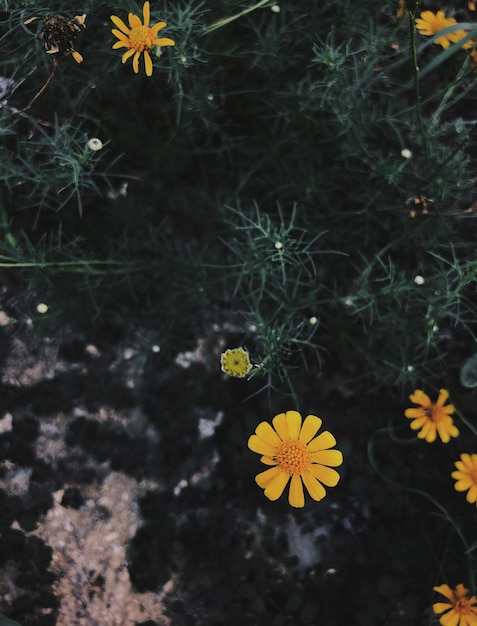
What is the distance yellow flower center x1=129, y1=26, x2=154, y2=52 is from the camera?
103cm

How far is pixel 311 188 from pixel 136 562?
0.94 metres

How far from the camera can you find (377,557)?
4.38ft

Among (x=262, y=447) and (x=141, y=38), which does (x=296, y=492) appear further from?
(x=141, y=38)

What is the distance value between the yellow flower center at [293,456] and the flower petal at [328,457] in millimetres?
14

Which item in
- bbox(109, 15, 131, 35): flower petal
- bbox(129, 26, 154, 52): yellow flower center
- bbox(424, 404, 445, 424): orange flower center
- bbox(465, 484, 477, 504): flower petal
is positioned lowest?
bbox(465, 484, 477, 504): flower petal

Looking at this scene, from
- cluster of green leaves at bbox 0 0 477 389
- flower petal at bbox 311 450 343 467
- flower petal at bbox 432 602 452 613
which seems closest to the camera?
flower petal at bbox 311 450 343 467

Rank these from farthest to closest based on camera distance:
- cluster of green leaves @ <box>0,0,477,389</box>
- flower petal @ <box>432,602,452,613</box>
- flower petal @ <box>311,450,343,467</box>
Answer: cluster of green leaves @ <box>0,0,477,389</box>
flower petal @ <box>432,602,452,613</box>
flower petal @ <box>311,450,343,467</box>

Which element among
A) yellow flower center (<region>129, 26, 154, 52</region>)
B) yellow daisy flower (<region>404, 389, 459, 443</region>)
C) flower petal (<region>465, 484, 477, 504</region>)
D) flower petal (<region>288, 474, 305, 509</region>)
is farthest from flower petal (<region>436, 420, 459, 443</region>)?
yellow flower center (<region>129, 26, 154, 52</region>)

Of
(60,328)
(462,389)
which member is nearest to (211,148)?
(60,328)

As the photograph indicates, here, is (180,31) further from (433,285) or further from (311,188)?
(433,285)

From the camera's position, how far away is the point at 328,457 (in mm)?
981

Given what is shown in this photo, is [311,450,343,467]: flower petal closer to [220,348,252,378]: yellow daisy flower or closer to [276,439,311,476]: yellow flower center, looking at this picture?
[276,439,311,476]: yellow flower center

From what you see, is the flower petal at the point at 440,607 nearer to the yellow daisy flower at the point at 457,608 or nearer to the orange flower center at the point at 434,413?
the yellow daisy flower at the point at 457,608

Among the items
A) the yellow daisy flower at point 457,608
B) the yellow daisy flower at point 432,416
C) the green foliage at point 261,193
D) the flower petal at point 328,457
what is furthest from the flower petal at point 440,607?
the flower petal at point 328,457
